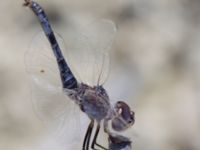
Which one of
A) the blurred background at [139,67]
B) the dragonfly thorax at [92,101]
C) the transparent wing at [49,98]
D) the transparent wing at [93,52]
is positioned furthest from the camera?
the blurred background at [139,67]

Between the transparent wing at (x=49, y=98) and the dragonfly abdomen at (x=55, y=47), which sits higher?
the dragonfly abdomen at (x=55, y=47)

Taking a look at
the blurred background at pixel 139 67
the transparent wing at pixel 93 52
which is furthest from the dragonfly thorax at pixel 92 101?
the blurred background at pixel 139 67

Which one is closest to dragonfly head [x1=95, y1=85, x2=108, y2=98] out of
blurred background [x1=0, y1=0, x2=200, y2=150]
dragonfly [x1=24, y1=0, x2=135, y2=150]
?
dragonfly [x1=24, y1=0, x2=135, y2=150]

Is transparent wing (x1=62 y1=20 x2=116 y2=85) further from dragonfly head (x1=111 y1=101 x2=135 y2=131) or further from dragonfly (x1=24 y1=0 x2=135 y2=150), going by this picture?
dragonfly head (x1=111 y1=101 x2=135 y2=131)

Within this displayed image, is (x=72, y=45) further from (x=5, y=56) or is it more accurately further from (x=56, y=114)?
(x=5, y=56)

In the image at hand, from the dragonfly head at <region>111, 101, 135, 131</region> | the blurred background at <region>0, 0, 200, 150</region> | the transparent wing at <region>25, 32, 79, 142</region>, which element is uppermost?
the blurred background at <region>0, 0, 200, 150</region>

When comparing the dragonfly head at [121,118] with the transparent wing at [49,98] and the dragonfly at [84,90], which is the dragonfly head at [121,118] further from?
the transparent wing at [49,98]
